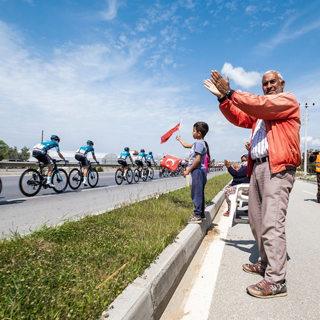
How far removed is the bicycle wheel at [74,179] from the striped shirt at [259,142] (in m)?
8.99

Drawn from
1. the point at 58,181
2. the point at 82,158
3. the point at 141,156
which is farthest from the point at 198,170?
the point at 141,156

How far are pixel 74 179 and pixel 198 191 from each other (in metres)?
7.51

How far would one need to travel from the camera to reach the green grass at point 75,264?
1852mm

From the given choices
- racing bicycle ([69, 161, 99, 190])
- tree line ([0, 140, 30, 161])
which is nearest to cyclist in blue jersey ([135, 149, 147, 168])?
racing bicycle ([69, 161, 99, 190])

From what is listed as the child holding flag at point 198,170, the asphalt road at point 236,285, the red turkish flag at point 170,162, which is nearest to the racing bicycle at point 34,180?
the red turkish flag at point 170,162

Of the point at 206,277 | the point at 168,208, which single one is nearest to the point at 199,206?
the point at 168,208

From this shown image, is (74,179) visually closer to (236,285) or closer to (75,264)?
(75,264)

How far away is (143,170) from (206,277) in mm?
15115

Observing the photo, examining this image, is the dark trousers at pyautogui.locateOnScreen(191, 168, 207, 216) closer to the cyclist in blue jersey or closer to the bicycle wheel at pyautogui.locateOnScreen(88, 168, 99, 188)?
the bicycle wheel at pyautogui.locateOnScreen(88, 168, 99, 188)

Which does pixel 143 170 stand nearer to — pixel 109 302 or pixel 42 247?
pixel 42 247

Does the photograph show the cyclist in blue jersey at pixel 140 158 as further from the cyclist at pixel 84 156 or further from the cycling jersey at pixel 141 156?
the cyclist at pixel 84 156

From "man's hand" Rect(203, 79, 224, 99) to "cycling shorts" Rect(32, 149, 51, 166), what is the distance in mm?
7399

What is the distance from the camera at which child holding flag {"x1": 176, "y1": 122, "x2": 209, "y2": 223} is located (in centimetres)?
457

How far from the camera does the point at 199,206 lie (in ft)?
15.0
